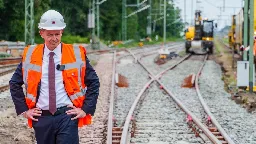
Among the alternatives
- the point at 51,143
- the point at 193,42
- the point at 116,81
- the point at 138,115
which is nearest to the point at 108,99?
the point at 138,115

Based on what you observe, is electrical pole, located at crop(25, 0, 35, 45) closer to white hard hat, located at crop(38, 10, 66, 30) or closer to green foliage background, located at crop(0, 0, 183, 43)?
green foliage background, located at crop(0, 0, 183, 43)

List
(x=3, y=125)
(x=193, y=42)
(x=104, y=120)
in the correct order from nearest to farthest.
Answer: (x=3, y=125), (x=104, y=120), (x=193, y=42)

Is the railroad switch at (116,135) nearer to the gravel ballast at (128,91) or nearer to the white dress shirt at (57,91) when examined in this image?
the gravel ballast at (128,91)

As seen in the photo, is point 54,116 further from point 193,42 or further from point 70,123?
point 193,42

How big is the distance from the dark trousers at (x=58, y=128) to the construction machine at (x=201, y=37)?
41049mm

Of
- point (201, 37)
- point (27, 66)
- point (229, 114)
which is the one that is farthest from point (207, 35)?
point (27, 66)

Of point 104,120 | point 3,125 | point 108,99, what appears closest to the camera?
point 3,125

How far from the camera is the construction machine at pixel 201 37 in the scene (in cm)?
4550

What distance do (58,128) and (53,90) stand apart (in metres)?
0.30

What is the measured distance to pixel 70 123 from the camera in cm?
453

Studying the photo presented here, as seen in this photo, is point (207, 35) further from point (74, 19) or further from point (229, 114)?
point (229, 114)

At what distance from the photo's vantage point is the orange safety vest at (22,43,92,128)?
4.54 m

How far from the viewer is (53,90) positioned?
4488 mm

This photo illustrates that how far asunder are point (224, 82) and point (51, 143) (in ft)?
54.4
